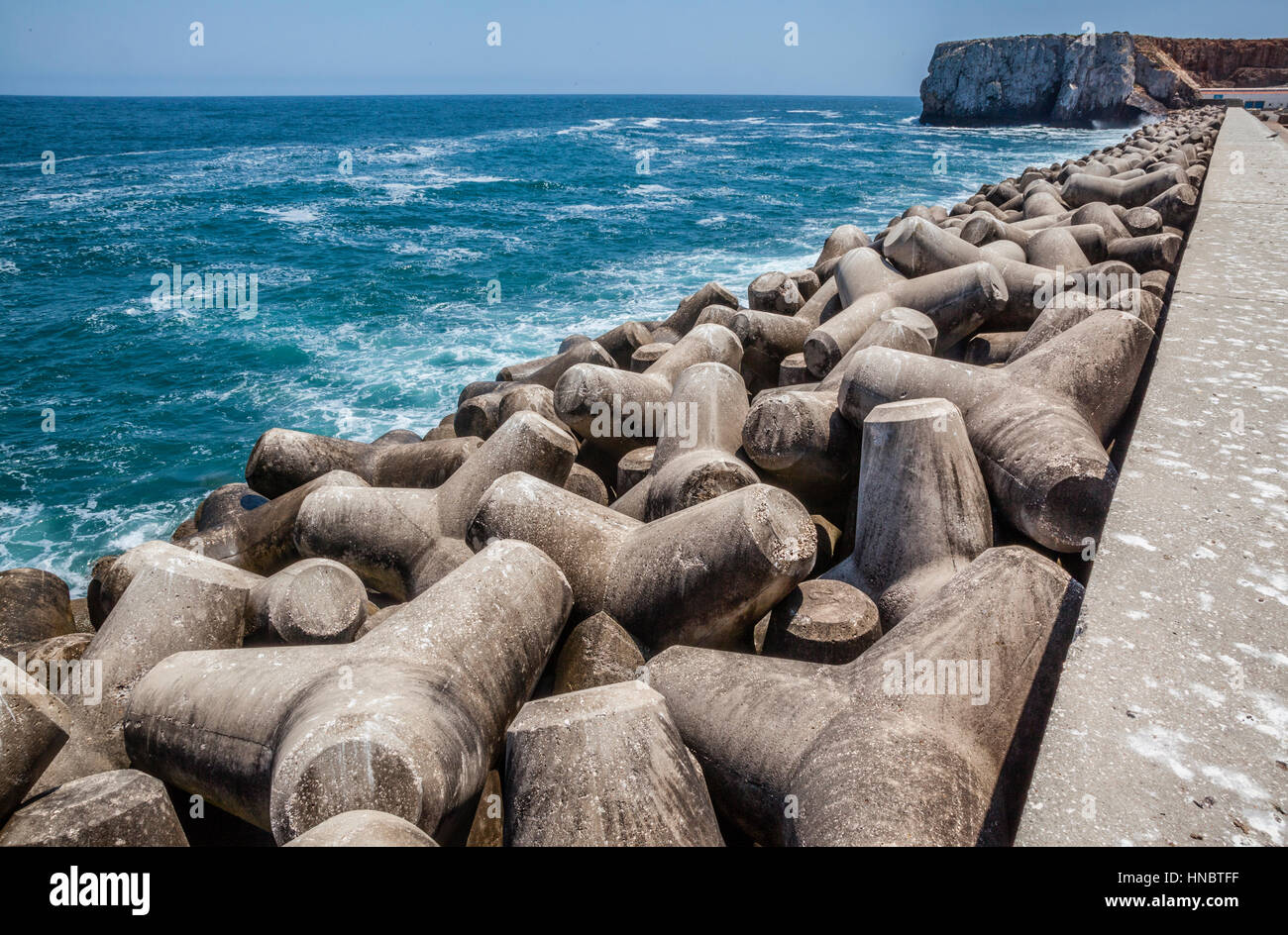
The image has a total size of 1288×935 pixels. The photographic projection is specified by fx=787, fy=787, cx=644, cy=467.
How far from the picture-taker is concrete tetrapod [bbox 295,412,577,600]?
3.59 m

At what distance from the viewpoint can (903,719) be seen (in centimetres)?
190

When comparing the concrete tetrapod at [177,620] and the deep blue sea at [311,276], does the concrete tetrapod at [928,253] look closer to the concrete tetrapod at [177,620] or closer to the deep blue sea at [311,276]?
the concrete tetrapod at [177,620]

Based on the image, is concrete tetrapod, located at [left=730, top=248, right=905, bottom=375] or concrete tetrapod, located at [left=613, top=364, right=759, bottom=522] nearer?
concrete tetrapod, located at [left=613, top=364, right=759, bottom=522]

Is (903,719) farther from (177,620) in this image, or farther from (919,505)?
(177,620)

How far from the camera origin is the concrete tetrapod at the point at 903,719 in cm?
171

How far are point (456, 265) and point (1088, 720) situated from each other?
16.1 m

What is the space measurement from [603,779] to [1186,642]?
1.24 metres

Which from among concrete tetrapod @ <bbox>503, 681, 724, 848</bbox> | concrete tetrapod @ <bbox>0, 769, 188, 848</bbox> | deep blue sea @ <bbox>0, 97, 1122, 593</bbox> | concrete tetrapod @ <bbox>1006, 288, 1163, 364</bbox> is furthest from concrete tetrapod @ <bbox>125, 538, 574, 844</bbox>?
deep blue sea @ <bbox>0, 97, 1122, 593</bbox>

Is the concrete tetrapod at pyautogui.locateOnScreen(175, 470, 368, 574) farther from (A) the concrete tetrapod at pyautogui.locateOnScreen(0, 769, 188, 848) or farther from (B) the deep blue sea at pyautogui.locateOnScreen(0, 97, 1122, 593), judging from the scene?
(B) the deep blue sea at pyautogui.locateOnScreen(0, 97, 1122, 593)

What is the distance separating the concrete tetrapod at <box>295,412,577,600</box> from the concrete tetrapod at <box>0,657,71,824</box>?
1445 mm

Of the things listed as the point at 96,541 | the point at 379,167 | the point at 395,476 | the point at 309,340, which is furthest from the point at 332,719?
the point at 379,167

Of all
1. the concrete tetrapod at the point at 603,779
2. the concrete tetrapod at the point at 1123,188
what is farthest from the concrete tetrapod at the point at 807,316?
the concrete tetrapod at the point at 603,779

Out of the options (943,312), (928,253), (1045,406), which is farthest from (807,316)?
(1045,406)

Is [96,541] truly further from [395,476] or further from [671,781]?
[671,781]
